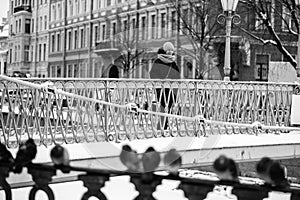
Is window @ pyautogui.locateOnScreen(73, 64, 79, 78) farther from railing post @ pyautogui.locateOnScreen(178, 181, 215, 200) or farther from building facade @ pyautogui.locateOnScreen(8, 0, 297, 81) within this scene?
railing post @ pyautogui.locateOnScreen(178, 181, 215, 200)

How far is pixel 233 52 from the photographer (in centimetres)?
2811

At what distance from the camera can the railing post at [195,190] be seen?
1403 mm

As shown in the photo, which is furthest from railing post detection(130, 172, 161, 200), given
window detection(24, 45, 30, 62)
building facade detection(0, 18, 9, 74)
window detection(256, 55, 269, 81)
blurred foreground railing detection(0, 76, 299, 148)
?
building facade detection(0, 18, 9, 74)

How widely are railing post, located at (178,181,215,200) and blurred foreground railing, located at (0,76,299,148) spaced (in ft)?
17.5

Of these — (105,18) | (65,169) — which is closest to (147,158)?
(65,169)

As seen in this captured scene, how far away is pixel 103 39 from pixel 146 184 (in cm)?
3408

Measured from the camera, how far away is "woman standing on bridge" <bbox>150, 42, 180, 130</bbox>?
6.71 m

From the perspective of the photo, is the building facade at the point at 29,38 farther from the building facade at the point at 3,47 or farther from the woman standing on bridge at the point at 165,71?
the woman standing on bridge at the point at 165,71

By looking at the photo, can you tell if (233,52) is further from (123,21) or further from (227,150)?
(227,150)

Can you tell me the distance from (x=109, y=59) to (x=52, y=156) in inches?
217

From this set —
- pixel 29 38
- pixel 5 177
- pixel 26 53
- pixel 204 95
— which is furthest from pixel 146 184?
pixel 29 38

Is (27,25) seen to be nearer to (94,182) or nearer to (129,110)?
(129,110)

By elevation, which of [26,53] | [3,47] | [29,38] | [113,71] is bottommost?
[113,71]

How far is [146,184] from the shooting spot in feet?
4.78
